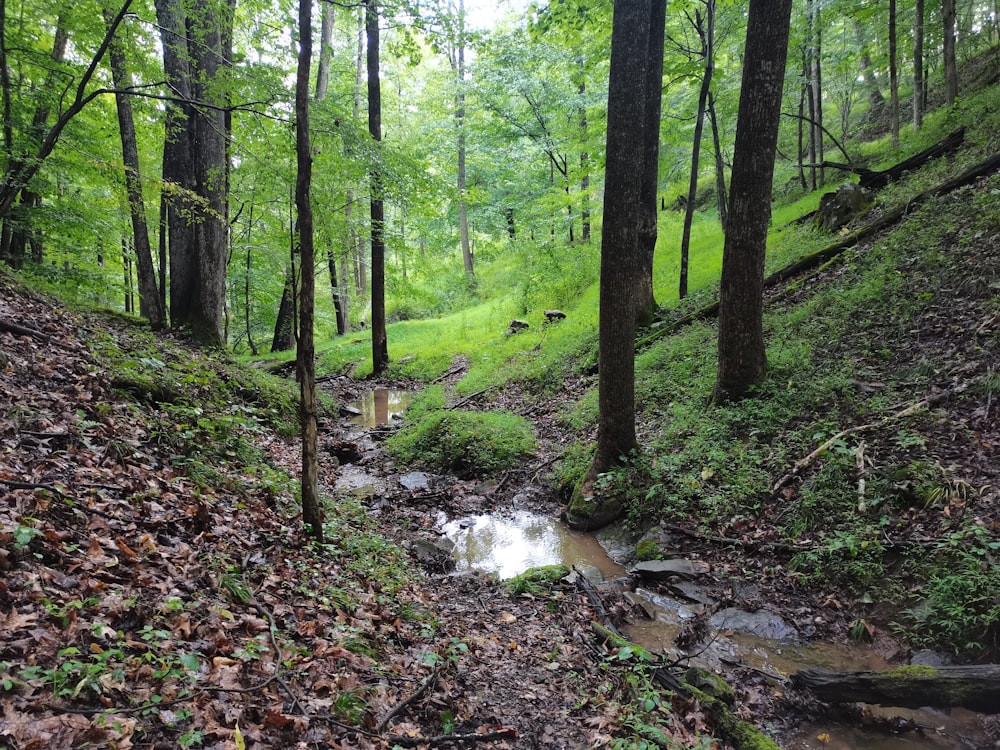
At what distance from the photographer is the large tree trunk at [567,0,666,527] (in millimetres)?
6938

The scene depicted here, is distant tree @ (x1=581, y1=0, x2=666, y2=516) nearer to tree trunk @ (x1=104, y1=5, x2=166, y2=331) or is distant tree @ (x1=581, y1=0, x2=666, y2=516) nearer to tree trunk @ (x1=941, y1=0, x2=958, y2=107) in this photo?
tree trunk @ (x1=104, y1=5, x2=166, y2=331)

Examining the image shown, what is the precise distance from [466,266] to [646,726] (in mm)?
27377

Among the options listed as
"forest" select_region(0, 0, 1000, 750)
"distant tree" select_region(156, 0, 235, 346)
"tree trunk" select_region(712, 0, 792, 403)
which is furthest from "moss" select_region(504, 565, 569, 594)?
"distant tree" select_region(156, 0, 235, 346)

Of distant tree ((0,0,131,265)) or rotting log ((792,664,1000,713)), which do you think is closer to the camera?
rotting log ((792,664,1000,713))

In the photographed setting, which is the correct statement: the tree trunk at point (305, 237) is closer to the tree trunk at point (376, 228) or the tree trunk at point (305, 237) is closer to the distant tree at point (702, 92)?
the tree trunk at point (376, 228)

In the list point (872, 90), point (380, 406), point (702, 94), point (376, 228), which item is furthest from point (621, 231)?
point (872, 90)

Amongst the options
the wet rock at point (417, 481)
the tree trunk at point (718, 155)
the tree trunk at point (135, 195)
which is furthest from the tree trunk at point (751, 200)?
the tree trunk at point (135, 195)

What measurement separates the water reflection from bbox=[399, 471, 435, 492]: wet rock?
122 centimetres

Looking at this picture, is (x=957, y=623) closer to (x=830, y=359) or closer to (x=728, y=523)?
(x=728, y=523)

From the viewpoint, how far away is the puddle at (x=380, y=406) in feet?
43.9

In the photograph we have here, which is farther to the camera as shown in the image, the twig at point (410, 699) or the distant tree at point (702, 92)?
the distant tree at point (702, 92)

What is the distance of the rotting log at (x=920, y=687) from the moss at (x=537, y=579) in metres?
2.64

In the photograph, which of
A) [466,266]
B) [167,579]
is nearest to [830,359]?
[167,579]

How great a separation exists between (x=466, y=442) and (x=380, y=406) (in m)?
5.51
